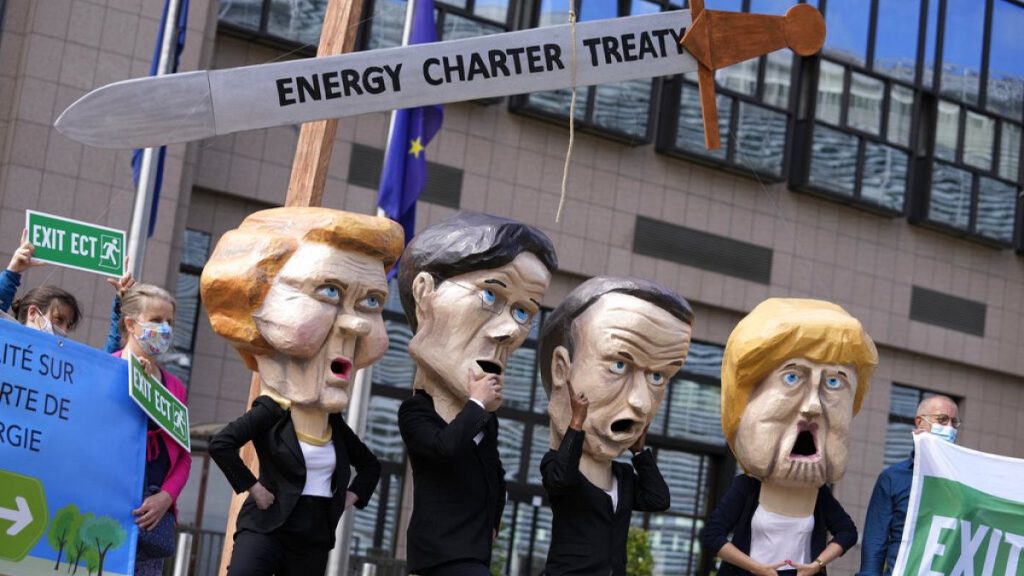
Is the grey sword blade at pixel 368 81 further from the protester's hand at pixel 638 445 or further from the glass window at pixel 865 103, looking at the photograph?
the glass window at pixel 865 103

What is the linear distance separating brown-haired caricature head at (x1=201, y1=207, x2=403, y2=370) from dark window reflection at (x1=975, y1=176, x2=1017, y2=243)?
15.1 m

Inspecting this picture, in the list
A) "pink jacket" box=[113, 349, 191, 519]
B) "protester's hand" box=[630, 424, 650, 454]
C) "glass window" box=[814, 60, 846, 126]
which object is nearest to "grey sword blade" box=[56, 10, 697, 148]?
"pink jacket" box=[113, 349, 191, 519]

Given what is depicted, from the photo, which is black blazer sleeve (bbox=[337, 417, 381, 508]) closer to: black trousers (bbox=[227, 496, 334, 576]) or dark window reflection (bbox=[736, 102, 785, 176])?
black trousers (bbox=[227, 496, 334, 576])

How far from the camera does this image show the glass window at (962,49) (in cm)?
1983

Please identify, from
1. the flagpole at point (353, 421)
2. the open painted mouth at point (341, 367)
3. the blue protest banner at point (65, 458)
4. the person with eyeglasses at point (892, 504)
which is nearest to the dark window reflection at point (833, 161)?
the flagpole at point (353, 421)

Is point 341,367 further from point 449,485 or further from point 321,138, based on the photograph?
point 321,138

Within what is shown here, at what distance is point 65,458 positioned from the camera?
5.68 m

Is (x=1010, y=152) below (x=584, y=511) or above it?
above

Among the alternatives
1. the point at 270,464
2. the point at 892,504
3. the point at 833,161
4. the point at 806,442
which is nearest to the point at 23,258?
the point at 270,464

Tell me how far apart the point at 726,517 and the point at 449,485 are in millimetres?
1405

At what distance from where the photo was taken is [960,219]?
19.6m

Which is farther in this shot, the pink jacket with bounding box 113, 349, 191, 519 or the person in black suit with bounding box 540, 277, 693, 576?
the person in black suit with bounding box 540, 277, 693, 576

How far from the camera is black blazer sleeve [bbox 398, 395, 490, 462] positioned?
593cm

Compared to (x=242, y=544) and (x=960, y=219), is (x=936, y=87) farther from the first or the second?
(x=242, y=544)
